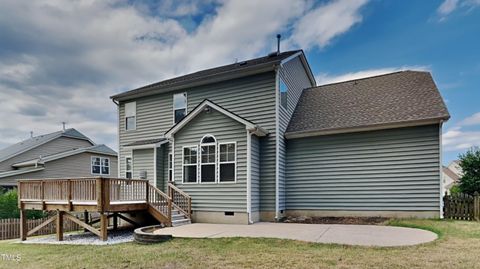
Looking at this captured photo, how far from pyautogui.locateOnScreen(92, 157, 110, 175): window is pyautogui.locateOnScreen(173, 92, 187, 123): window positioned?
14.1m

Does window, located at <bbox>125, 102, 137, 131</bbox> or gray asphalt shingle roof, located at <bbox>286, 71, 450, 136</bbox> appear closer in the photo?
gray asphalt shingle roof, located at <bbox>286, 71, 450, 136</bbox>

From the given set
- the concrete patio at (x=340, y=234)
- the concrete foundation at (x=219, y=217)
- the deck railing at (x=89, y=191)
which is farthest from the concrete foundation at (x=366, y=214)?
the deck railing at (x=89, y=191)

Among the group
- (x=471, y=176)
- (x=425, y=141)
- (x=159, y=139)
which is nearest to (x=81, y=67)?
(x=159, y=139)

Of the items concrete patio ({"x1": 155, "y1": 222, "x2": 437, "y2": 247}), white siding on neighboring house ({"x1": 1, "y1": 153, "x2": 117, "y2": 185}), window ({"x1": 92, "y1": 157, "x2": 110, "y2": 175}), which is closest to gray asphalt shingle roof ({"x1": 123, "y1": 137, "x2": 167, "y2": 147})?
concrete patio ({"x1": 155, "y1": 222, "x2": 437, "y2": 247})

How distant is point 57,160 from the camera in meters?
22.8

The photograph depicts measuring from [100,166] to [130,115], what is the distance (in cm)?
1190

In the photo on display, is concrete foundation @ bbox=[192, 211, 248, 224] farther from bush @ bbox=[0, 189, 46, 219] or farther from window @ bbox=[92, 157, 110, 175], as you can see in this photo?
window @ bbox=[92, 157, 110, 175]

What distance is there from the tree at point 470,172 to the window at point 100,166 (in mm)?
24025

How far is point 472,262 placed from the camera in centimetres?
501

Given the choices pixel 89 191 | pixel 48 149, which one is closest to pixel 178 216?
pixel 89 191

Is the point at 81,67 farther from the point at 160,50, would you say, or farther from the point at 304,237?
the point at 304,237

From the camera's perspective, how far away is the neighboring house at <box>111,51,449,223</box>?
10.6 m

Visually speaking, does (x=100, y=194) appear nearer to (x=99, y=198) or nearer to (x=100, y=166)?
(x=99, y=198)

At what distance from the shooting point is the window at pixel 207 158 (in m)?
11.4
